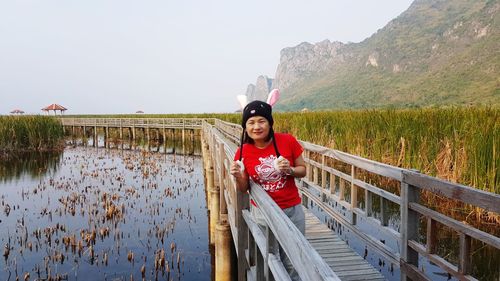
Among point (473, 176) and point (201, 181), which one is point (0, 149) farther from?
point (473, 176)

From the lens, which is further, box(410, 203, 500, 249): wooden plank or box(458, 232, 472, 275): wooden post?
box(458, 232, 472, 275): wooden post

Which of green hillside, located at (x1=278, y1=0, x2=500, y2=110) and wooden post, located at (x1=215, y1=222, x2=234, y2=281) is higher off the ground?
green hillside, located at (x1=278, y1=0, x2=500, y2=110)

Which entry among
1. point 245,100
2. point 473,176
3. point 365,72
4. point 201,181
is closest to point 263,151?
point 245,100

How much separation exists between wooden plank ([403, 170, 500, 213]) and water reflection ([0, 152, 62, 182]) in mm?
17201

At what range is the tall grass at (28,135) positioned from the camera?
23.2 meters

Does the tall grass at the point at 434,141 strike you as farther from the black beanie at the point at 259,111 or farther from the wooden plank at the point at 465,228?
the black beanie at the point at 259,111

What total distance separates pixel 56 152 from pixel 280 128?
1563cm

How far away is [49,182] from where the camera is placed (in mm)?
15508

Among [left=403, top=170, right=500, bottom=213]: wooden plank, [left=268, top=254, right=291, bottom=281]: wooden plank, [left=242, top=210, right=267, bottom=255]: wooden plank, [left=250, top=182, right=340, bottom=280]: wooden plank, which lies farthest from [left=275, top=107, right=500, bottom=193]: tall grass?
[left=250, top=182, right=340, bottom=280]: wooden plank

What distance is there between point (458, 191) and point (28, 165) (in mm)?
21063

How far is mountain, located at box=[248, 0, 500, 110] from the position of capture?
94444 millimetres

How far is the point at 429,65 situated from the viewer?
128250 millimetres

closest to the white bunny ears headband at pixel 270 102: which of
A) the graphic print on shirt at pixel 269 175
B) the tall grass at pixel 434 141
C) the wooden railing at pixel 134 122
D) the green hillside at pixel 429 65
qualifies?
the graphic print on shirt at pixel 269 175

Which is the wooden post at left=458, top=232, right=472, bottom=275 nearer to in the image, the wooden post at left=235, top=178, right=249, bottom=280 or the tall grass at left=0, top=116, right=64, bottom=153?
the wooden post at left=235, top=178, right=249, bottom=280
